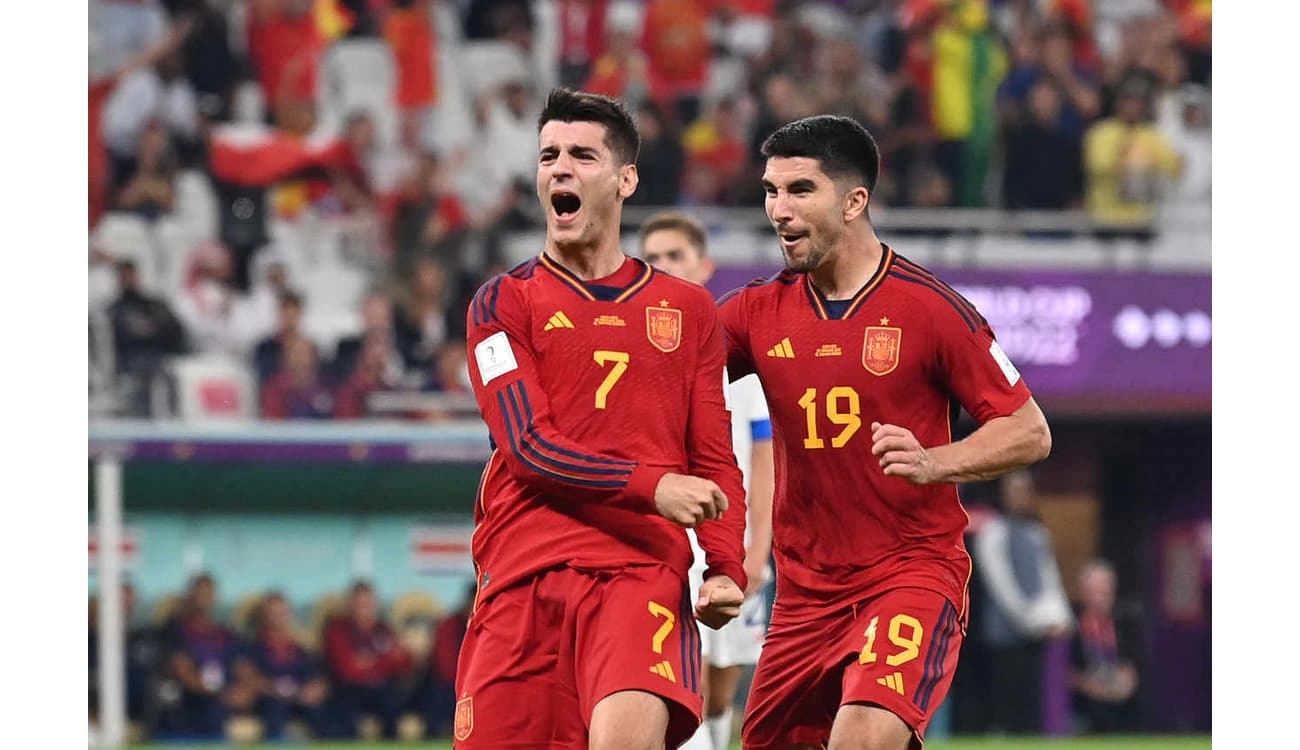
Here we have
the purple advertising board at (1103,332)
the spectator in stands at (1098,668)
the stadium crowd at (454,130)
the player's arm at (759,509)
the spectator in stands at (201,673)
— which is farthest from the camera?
the spectator in stands at (1098,668)

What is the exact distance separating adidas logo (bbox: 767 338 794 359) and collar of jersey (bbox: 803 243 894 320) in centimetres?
14

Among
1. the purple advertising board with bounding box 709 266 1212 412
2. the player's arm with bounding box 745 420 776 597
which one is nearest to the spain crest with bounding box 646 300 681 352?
the player's arm with bounding box 745 420 776 597

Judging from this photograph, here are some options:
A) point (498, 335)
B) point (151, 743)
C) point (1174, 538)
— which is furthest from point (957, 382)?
point (1174, 538)

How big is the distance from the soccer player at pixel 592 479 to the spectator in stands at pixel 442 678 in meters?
9.63

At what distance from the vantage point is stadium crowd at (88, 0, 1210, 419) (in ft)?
53.5

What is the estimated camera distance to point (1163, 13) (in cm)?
1961

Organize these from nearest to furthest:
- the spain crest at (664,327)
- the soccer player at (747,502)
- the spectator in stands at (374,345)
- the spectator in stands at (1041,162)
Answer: the spain crest at (664,327) < the soccer player at (747,502) < the spectator in stands at (374,345) < the spectator in stands at (1041,162)

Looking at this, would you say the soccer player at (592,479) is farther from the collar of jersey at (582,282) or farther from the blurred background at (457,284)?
the blurred background at (457,284)

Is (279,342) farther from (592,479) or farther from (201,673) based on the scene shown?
(592,479)

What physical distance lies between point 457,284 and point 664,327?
415 inches

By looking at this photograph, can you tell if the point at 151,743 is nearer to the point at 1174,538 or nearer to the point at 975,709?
the point at 975,709

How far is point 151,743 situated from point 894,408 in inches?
392

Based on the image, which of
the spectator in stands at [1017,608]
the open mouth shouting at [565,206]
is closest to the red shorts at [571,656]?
the open mouth shouting at [565,206]

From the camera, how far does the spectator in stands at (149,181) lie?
664 inches
